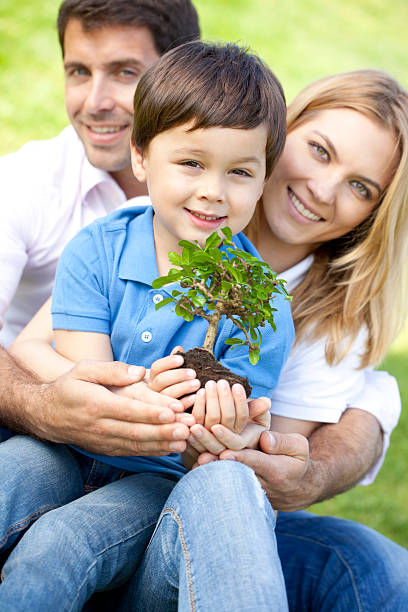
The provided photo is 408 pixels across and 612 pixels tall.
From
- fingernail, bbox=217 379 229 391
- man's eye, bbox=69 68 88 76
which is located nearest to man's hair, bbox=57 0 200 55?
man's eye, bbox=69 68 88 76

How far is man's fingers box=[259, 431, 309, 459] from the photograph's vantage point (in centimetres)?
220

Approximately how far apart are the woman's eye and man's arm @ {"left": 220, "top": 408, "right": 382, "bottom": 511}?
1.01 metres

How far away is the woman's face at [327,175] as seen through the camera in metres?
2.83

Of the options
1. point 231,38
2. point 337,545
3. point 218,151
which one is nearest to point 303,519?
point 337,545

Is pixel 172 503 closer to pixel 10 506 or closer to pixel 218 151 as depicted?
pixel 10 506

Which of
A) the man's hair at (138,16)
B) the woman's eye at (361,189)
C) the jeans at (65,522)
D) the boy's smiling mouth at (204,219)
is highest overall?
the man's hair at (138,16)

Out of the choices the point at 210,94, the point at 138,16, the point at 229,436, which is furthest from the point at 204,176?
the point at 138,16

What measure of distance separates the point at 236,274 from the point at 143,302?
50 centimetres

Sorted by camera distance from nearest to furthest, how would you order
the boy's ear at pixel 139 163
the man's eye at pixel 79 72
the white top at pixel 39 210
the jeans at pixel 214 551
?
the jeans at pixel 214 551, the boy's ear at pixel 139 163, the white top at pixel 39 210, the man's eye at pixel 79 72

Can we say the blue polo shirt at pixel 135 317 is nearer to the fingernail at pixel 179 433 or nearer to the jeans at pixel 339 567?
the fingernail at pixel 179 433

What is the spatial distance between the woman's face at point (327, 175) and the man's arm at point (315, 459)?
900 mm

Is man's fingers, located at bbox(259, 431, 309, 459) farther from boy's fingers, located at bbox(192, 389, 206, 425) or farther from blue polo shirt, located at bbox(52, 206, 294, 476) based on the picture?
boy's fingers, located at bbox(192, 389, 206, 425)

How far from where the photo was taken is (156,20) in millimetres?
3262

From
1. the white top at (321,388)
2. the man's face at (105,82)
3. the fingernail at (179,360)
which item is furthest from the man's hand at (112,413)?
the man's face at (105,82)
